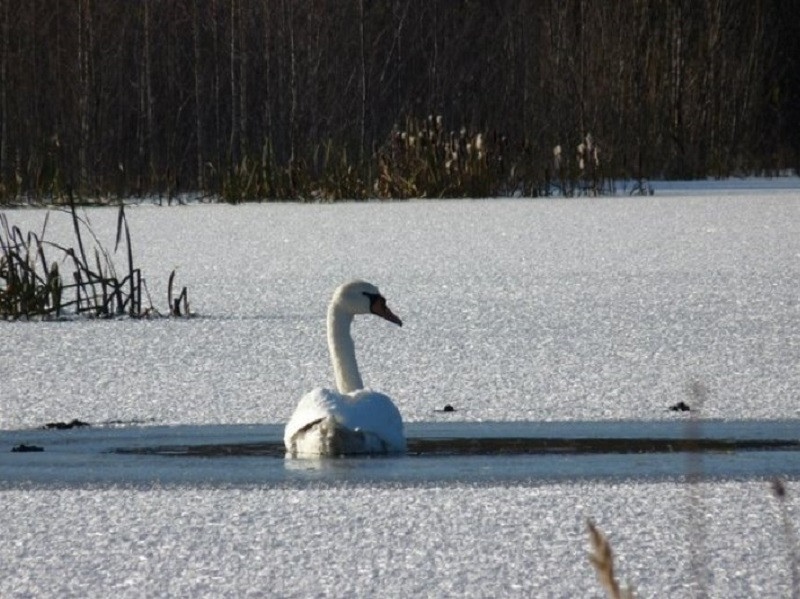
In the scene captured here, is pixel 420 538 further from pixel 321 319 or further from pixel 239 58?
pixel 239 58

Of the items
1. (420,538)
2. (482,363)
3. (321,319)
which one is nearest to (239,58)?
(321,319)

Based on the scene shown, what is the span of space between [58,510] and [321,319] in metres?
3.79

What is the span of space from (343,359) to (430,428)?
1.09 ft

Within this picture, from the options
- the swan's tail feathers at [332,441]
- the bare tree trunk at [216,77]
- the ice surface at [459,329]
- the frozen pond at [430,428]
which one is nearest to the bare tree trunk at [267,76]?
the bare tree trunk at [216,77]

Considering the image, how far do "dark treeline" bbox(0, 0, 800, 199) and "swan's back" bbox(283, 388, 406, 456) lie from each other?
11986 millimetres

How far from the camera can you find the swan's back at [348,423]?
14.5ft

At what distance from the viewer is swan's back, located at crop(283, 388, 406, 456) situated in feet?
14.5

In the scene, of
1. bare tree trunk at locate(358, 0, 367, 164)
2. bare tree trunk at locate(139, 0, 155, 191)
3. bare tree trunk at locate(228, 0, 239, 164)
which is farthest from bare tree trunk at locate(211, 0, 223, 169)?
bare tree trunk at locate(358, 0, 367, 164)

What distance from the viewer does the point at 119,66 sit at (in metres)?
19.2

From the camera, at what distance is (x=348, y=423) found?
4434 millimetres

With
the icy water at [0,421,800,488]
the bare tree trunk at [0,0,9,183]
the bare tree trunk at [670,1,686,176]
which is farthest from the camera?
the bare tree trunk at [670,1,686,176]

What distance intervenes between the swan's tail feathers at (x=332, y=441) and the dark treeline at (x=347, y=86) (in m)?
12.0

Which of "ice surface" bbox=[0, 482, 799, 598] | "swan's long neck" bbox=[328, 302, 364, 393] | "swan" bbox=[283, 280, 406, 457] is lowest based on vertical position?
"ice surface" bbox=[0, 482, 799, 598]

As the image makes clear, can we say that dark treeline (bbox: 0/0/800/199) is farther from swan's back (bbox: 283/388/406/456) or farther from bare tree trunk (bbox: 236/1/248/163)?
swan's back (bbox: 283/388/406/456)
